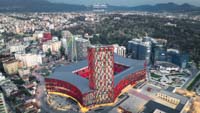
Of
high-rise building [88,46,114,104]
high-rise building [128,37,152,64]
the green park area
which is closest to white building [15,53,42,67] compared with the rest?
high-rise building [128,37,152,64]

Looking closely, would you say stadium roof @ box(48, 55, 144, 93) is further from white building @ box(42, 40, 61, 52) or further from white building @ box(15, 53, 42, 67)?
white building @ box(42, 40, 61, 52)

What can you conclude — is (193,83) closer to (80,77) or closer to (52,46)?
(80,77)

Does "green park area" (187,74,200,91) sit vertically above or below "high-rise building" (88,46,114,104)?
below

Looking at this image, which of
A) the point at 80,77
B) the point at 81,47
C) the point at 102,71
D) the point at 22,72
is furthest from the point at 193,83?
the point at 22,72

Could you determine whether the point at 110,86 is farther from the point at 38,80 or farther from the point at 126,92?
the point at 38,80

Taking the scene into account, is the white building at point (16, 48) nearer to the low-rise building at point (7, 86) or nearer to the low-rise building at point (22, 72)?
the low-rise building at point (22, 72)

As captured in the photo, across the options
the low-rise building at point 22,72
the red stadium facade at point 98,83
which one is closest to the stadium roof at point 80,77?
the red stadium facade at point 98,83
